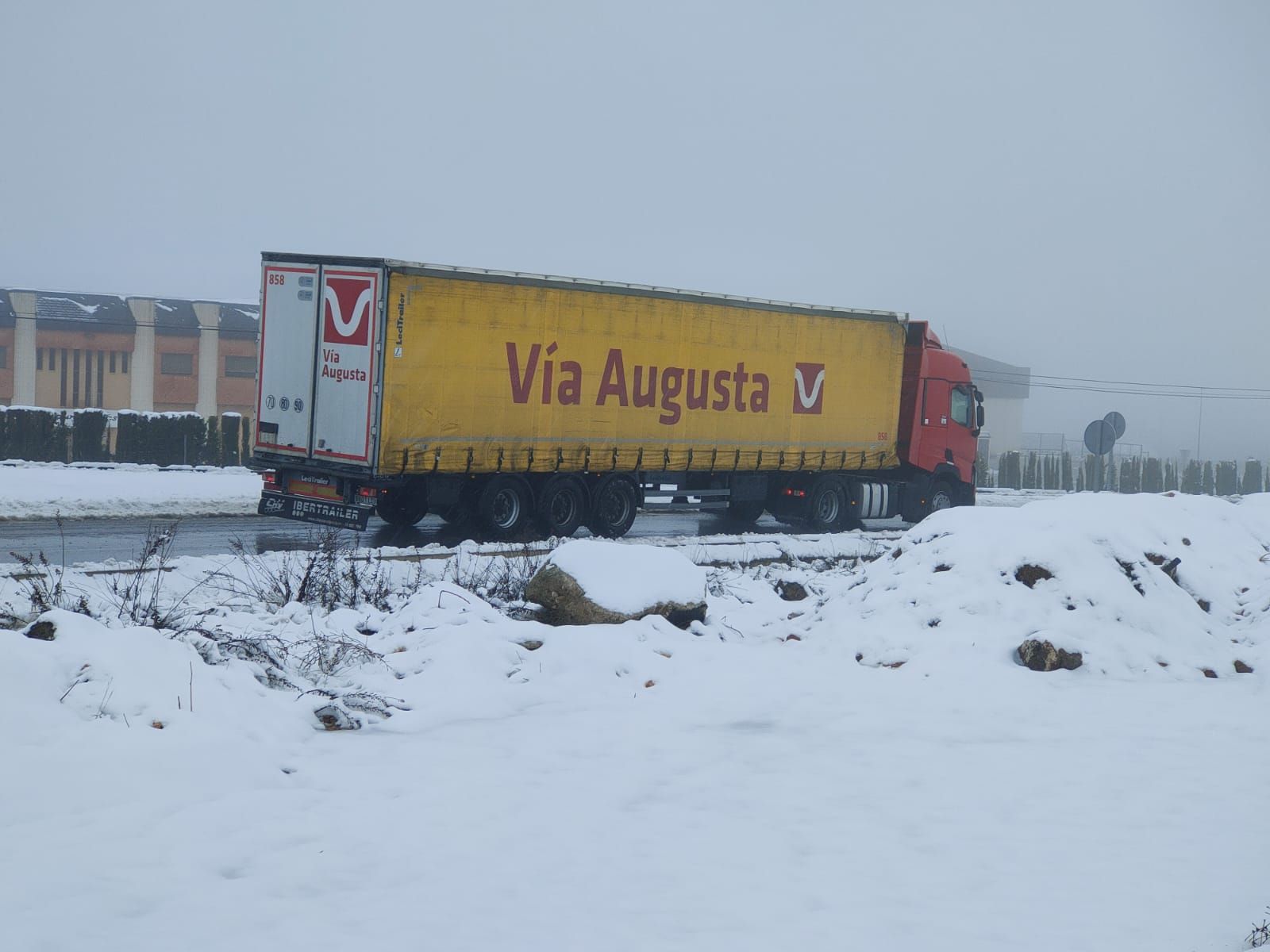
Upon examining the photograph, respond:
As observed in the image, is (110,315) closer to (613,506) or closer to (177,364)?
(177,364)

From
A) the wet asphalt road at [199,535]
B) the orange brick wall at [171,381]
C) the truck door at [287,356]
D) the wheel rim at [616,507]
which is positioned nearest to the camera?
the wet asphalt road at [199,535]

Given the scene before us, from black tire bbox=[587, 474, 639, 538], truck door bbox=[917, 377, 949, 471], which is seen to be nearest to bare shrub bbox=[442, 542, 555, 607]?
black tire bbox=[587, 474, 639, 538]

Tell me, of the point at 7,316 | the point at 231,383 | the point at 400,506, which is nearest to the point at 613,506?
the point at 400,506

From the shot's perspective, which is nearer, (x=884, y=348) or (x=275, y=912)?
(x=275, y=912)

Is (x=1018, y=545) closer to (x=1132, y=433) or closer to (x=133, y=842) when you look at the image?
(x=133, y=842)

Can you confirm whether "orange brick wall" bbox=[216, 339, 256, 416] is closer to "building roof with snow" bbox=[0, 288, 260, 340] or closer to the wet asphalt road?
"building roof with snow" bbox=[0, 288, 260, 340]

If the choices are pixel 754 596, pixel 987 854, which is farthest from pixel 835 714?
pixel 754 596

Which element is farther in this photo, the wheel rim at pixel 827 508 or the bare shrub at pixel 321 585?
the wheel rim at pixel 827 508

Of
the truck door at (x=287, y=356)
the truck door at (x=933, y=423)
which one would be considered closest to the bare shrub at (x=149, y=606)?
the truck door at (x=287, y=356)

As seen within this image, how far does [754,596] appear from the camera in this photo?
36.7 feet

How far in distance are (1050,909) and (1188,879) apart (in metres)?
0.73

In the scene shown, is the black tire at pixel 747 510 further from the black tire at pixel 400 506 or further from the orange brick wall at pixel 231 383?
the orange brick wall at pixel 231 383

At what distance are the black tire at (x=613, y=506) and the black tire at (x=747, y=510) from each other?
276 cm

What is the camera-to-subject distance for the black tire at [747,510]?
20.8 meters
